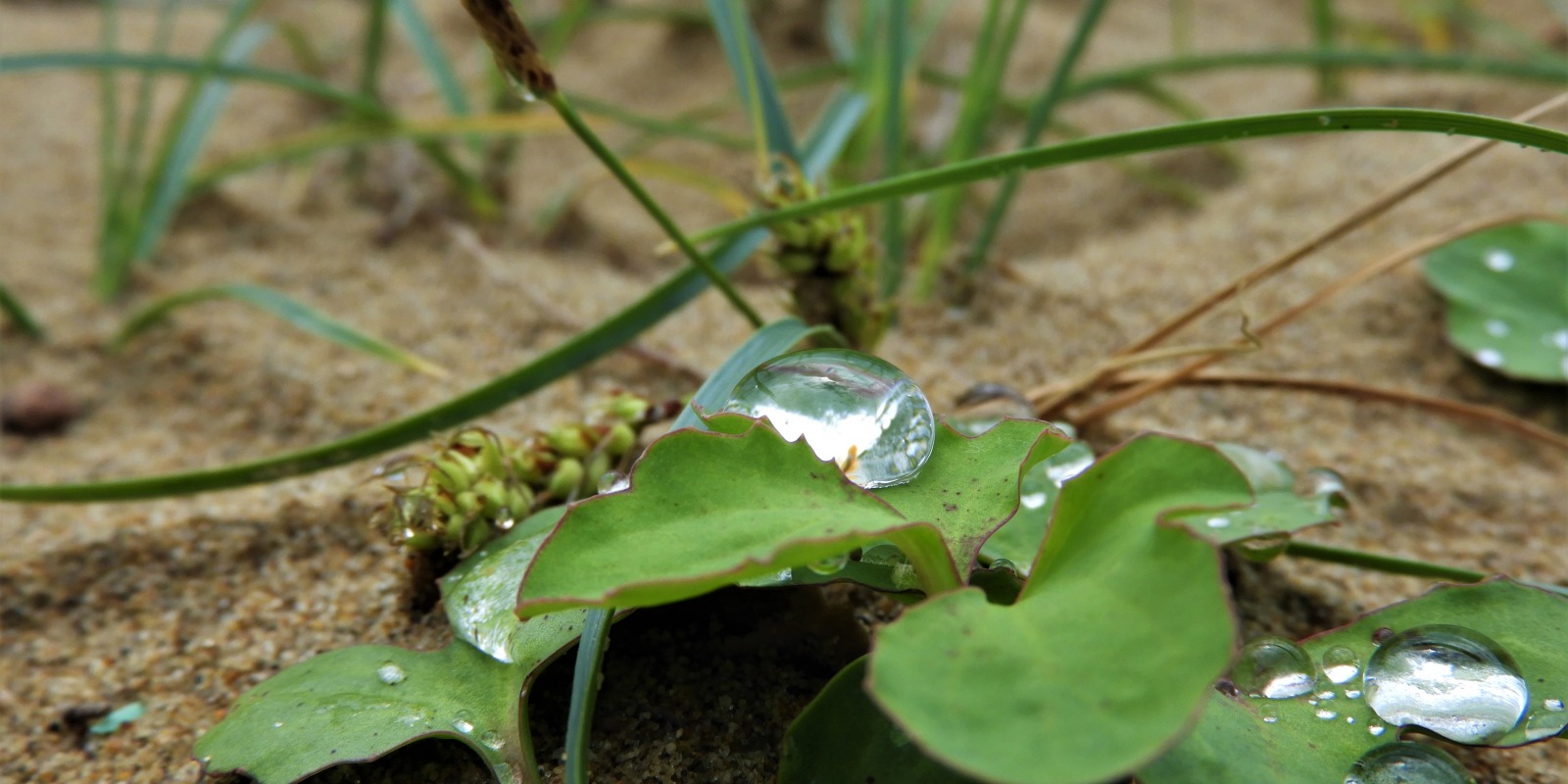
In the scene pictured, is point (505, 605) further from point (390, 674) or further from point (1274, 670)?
point (1274, 670)

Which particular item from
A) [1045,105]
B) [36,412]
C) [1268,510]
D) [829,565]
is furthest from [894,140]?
[36,412]

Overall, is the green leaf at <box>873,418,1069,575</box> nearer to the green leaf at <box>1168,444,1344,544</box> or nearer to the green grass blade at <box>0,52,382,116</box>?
the green leaf at <box>1168,444,1344,544</box>

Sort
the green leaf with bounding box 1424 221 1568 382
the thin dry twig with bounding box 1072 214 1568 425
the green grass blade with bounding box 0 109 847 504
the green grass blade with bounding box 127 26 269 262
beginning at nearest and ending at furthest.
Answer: the green grass blade with bounding box 0 109 847 504, the thin dry twig with bounding box 1072 214 1568 425, the green leaf with bounding box 1424 221 1568 382, the green grass blade with bounding box 127 26 269 262

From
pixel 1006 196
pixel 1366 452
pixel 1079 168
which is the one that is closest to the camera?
pixel 1366 452

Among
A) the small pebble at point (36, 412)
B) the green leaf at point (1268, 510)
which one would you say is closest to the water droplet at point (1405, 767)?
the green leaf at point (1268, 510)

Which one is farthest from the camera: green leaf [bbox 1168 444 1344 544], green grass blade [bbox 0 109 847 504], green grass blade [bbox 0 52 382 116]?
green grass blade [bbox 0 52 382 116]

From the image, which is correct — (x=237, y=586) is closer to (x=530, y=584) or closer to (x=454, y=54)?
(x=530, y=584)

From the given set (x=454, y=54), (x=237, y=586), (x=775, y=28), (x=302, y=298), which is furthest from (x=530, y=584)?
(x=454, y=54)

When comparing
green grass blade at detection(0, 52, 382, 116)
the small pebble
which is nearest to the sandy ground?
the small pebble
